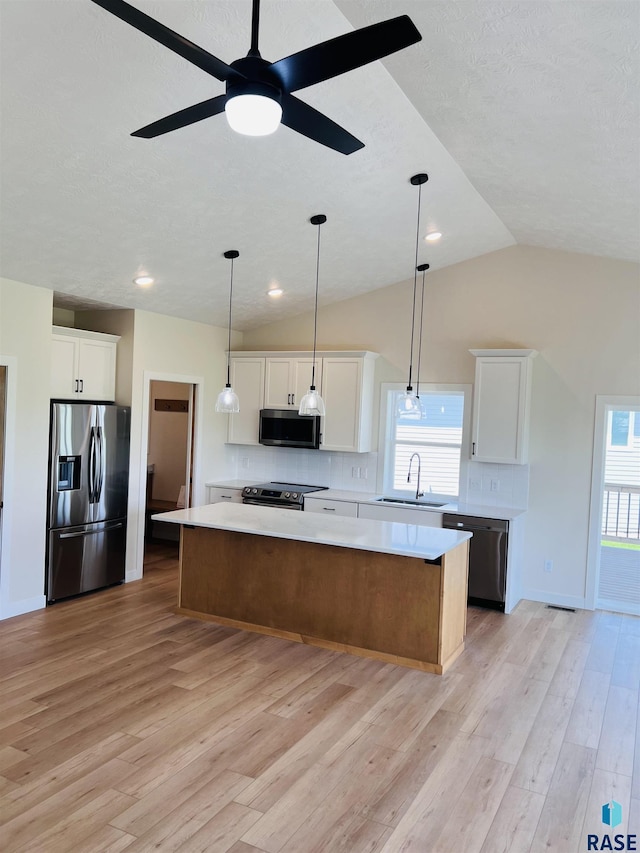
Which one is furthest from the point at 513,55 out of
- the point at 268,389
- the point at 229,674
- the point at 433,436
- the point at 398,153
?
the point at 268,389

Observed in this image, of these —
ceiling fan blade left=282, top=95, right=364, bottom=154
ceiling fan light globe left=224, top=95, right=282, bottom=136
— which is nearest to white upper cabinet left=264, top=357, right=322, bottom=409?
ceiling fan blade left=282, top=95, right=364, bottom=154

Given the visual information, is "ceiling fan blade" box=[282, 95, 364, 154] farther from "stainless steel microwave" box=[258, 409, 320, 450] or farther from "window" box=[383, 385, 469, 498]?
"stainless steel microwave" box=[258, 409, 320, 450]

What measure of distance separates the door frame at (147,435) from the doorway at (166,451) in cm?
98

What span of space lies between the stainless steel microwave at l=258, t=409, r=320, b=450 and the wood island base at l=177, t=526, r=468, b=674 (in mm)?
1876

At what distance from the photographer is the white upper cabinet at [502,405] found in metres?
5.59

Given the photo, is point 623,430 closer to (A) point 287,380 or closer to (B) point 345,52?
(A) point 287,380

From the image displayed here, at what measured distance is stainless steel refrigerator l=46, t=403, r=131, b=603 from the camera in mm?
5273

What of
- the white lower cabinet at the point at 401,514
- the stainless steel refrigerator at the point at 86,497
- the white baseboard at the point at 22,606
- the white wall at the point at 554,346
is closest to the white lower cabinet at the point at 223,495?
the stainless steel refrigerator at the point at 86,497

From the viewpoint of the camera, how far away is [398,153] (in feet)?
12.6

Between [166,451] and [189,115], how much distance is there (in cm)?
629

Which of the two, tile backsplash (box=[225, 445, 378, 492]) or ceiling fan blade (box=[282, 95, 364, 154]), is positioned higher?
ceiling fan blade (box=[282, 95, 364, 154])

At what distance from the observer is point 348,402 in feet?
21.2

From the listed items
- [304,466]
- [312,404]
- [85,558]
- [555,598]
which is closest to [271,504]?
[304,466]

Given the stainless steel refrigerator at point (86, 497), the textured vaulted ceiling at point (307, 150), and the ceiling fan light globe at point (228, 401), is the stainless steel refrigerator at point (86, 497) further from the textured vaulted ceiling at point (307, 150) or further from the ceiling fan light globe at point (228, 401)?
the ceiling fan light globe at point (228, 401)
